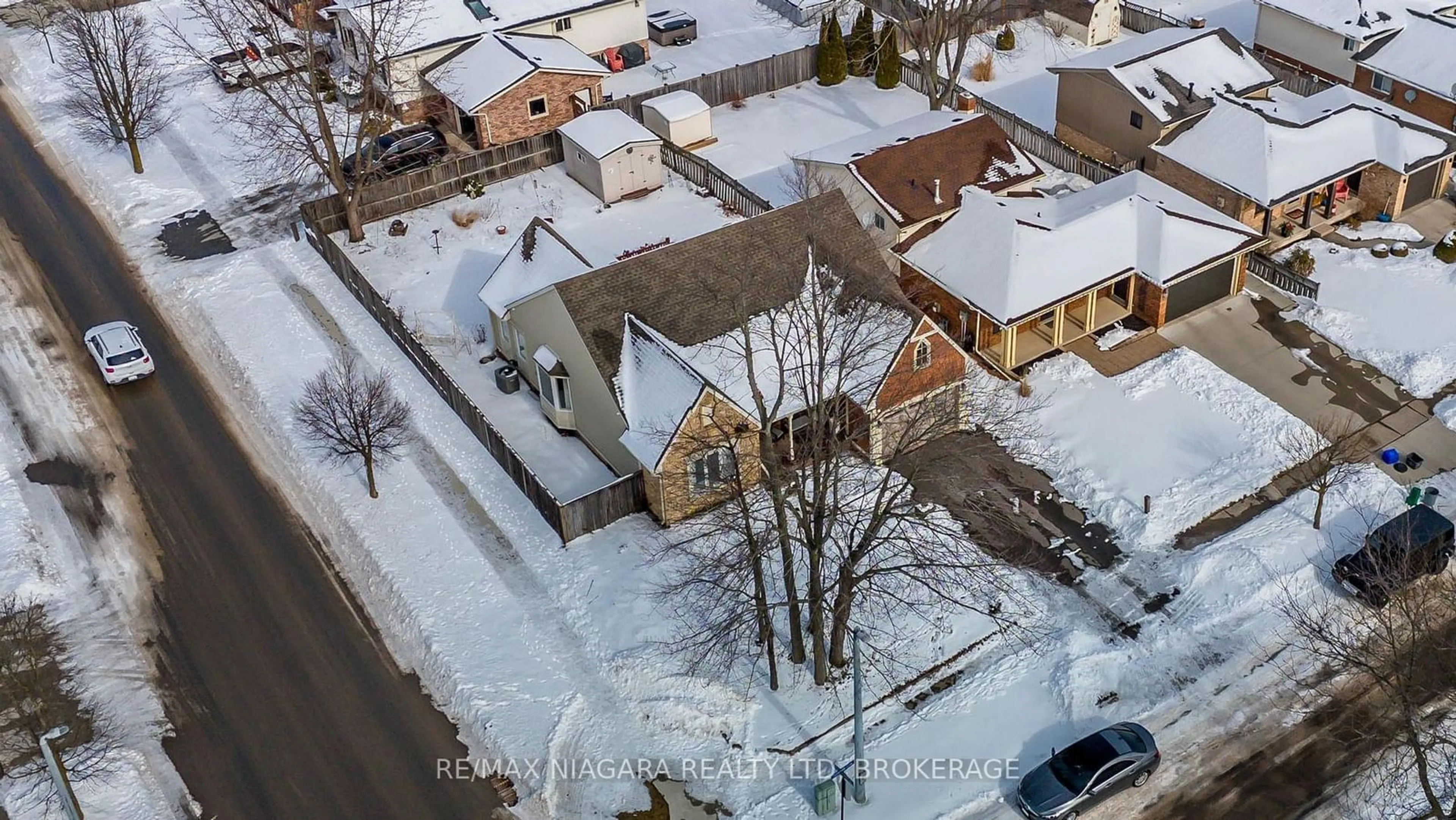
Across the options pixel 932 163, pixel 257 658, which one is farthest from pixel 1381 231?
pixel 257 658

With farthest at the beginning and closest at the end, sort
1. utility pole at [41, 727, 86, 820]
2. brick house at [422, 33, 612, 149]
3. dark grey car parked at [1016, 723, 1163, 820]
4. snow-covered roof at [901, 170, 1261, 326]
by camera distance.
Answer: brick house at [422, 33, 612, 149], snow-covered roof at [901, 170, 1261, 326], dark grey car parked at [1016, 723, 1163, 820], utility pole at [41, 727, 86, 820]

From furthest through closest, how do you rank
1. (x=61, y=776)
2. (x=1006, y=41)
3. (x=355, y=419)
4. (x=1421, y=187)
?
(x=1006, y=41) < (x=1421, y=187) < (x=355, y=419) < (x=61, y=776)

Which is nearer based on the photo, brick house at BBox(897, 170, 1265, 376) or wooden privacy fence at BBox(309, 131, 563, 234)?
brick house at BBox(897, 170, 1265, 376)

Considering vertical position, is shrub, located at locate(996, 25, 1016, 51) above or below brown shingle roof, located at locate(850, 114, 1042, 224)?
below

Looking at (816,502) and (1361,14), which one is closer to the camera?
(816,502)

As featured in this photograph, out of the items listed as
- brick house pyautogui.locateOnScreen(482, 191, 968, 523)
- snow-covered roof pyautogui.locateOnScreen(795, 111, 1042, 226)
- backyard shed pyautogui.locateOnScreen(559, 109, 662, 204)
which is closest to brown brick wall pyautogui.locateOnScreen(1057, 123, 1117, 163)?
snow-covered roof pyautogui.locateOnScreen(795, 111, 1042, 226)

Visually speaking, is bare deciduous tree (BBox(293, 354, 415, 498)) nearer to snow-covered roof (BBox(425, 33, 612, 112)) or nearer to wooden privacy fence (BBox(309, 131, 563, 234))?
wooden privacy fence (BBox(309, 131, 563, 234))

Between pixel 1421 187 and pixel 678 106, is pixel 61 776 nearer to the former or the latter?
pixel 678 106
